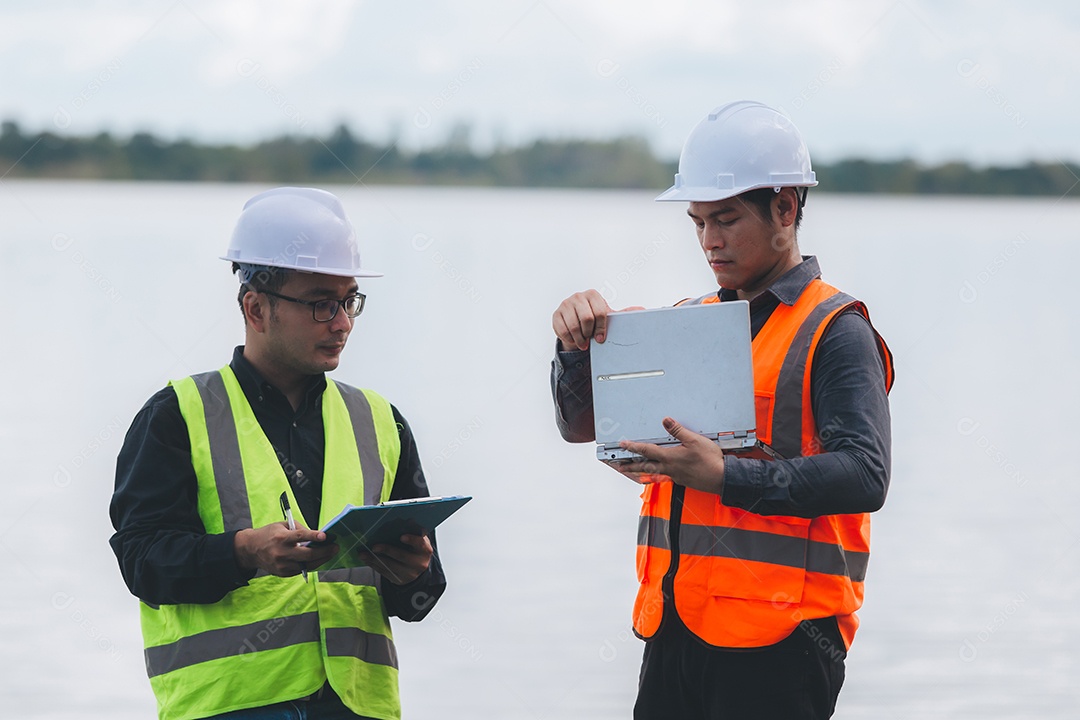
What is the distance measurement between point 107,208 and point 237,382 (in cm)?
5337

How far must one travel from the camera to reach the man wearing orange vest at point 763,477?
2891mm

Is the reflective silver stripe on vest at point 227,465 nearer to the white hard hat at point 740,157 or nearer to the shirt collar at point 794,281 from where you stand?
the white hard hat at point 740,157

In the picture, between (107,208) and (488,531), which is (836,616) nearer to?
(488,531)

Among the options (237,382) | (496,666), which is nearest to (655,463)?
(237,382)

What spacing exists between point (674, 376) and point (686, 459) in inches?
7.4

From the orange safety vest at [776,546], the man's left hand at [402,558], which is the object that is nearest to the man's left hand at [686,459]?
the orange safety vest at [776,546]

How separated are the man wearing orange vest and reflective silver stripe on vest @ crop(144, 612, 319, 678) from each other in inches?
31.8

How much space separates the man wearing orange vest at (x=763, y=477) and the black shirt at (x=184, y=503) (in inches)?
23.0

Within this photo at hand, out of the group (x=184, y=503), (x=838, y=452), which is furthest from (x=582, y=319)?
(x=184, y=503)

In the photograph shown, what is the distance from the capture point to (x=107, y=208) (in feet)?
176

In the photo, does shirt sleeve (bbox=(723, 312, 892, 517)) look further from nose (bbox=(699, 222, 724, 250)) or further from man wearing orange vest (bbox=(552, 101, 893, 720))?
nose (bbox=(699, 222, 724, 250))

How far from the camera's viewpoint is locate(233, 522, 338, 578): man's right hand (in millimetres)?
2820

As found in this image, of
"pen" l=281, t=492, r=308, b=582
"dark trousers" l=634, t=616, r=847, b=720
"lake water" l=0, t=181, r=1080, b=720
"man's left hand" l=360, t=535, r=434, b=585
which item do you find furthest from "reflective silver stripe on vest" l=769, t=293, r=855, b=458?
"lake water" l=0, t=181, r=1080, b=720

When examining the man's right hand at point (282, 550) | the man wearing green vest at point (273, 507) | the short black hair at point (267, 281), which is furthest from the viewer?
the short black hair at point (267, 281)
